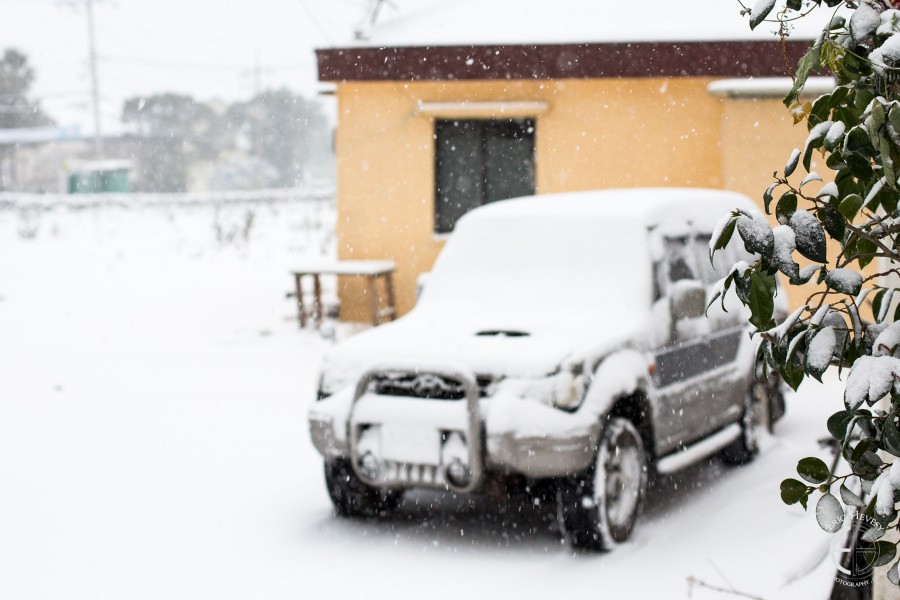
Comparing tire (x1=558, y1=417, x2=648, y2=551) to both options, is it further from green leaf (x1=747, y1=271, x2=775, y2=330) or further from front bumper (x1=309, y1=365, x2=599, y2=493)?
green leaf (x1=747, y1=271, x2=775, y2=330)

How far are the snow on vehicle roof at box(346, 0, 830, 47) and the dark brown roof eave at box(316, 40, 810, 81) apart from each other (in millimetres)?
90

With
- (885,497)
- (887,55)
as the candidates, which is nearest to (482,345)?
(885,497)

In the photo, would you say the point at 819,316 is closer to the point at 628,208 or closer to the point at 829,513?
the point at 829,513

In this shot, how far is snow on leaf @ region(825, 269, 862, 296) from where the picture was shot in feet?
7.20

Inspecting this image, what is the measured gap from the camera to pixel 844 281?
86.5 inches

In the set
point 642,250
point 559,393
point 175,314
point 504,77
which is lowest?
point 175,314

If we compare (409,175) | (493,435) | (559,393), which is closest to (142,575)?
(493,435)

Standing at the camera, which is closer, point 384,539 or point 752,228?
point 752,228

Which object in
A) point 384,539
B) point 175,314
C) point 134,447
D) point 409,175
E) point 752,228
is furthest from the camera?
point 175,314

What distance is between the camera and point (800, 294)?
38.3 feet

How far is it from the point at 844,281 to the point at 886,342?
0.48 ft

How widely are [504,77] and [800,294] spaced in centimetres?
407

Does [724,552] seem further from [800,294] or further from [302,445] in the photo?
[800,294]

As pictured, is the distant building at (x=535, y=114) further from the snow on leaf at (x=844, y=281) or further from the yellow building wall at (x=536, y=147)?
the snow on leaf at (x=844, y=281)
